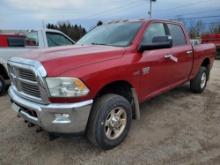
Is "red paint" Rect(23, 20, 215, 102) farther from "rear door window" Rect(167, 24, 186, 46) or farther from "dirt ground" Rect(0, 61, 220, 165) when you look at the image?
"dirt ground" Rect(0, 61, 220, 165)

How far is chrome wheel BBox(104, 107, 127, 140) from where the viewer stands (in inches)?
129

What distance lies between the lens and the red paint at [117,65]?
2803mm

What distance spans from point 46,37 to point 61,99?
15.1ft

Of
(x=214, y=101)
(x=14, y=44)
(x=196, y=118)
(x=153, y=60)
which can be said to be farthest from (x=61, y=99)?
(x=14, y=44)

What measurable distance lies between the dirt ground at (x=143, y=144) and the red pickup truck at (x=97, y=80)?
29cm

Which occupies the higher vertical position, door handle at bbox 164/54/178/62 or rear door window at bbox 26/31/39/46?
rear door window at bbox 26/31/39/46

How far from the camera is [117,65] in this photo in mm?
3229

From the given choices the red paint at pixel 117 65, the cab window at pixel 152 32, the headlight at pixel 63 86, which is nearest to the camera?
the headlight at pixel 63 86

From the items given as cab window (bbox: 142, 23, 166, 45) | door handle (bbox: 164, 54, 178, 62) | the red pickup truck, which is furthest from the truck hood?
door handle (bbox: 164, 54, 178, 62)

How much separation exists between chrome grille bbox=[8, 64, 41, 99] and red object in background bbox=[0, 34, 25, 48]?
4.00 meters

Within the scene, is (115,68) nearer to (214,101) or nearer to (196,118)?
(196,118)

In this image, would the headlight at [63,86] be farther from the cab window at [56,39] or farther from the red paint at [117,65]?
the cab window at [56,39]

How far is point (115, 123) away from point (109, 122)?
0.12 m

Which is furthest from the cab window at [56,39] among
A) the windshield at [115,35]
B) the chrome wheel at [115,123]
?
the chrome wheel at [115,123]
